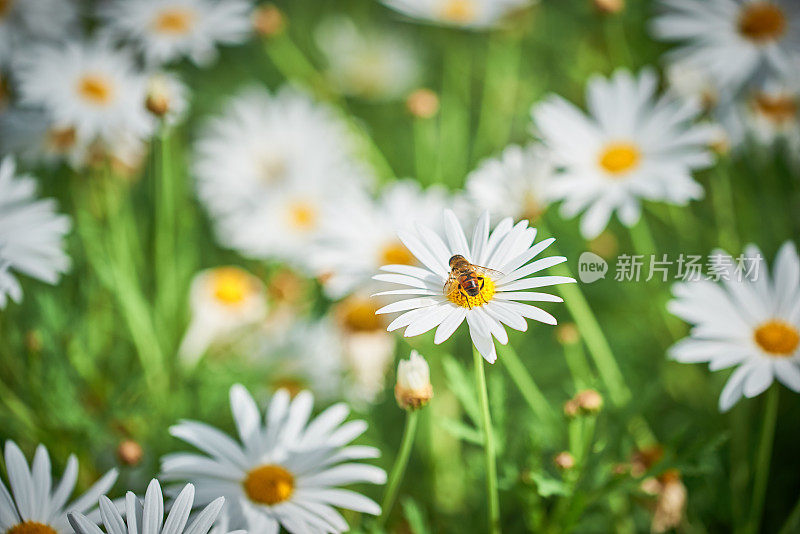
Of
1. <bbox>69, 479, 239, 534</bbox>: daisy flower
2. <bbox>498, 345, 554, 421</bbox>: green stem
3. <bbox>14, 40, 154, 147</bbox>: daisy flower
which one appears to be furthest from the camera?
<bbox>14, 40, 154, 147</bbox>: daisy flower

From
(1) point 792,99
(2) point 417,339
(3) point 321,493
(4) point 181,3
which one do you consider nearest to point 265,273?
(2) point 417,339

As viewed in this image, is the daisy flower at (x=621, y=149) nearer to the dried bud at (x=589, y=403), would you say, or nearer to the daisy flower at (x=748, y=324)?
the daisy flower at (x=748, y=324)

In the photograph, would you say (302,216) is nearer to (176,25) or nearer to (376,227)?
(376,227)

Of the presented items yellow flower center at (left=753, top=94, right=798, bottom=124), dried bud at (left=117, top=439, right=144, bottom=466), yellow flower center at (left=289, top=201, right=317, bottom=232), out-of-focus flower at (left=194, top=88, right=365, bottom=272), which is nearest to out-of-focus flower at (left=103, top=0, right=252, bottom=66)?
out-of-focus flower at (left=194, top=88, right=365, bottom=272)

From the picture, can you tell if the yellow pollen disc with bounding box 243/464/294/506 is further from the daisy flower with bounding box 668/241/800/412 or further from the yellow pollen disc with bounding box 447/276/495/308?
the daisy flower with bounding box 668/241/800/412

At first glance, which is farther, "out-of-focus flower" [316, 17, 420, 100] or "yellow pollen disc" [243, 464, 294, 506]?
"out-of-focus flower" [316, 17, 420, 100]

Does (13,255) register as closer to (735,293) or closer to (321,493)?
(321,493)

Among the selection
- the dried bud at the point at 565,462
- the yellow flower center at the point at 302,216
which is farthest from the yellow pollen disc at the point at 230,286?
the dried bud at the point at 565,462
